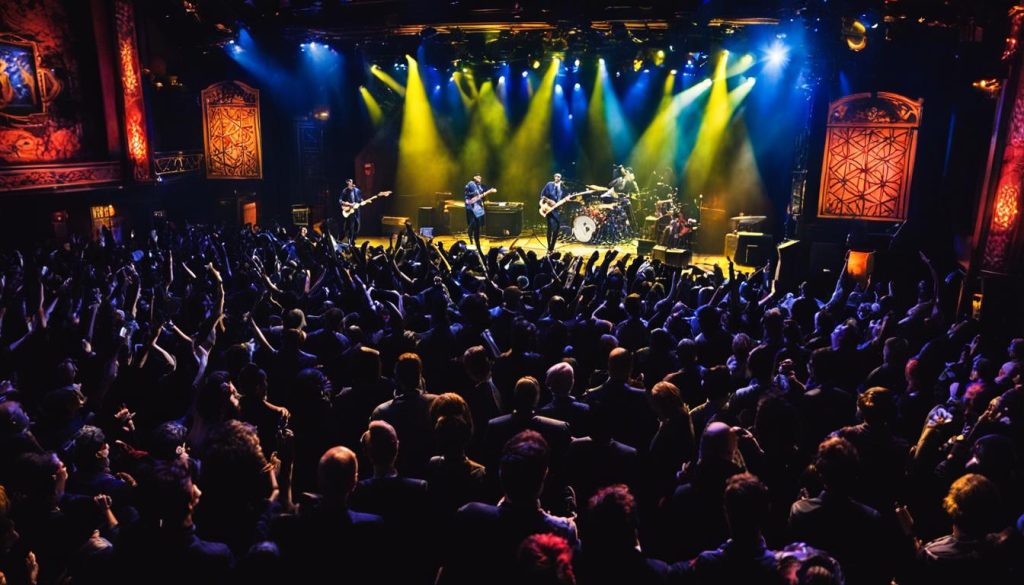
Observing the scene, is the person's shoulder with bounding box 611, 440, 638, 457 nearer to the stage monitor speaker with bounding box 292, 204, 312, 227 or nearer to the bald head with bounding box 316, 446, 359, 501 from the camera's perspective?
the bald head with bounding box 316, 446, 359, 501

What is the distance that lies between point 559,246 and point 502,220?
208cm

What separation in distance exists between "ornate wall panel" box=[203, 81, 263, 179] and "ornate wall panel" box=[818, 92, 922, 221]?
14.4 m

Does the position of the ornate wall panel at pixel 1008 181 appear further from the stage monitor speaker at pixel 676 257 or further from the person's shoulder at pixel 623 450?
the person's shoulder at pixel 623 450

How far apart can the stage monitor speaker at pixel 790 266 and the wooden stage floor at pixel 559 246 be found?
2.33 meters

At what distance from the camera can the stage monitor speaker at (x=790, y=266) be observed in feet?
36.8

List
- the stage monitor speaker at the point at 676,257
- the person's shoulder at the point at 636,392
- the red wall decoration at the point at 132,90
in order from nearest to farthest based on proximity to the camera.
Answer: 1. the person's shoulder at the point at 636,392
2. the stage monitor speaker at the point at 676,257
3. the red wall decoration at the point at 132,90

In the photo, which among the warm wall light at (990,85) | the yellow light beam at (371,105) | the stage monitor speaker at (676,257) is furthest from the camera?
the yellow light beam at (371,105)

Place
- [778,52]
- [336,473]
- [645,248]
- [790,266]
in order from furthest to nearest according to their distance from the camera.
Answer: [645,248], [778,52], [790,266], [336,473]

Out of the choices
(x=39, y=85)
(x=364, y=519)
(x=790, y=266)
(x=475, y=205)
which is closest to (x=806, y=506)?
(x=364, y=519)

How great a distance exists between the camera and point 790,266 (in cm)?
1155

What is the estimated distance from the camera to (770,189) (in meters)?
17.4

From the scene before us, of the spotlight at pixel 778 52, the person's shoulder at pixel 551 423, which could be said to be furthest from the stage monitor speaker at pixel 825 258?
the person's shoulder at pixel 551 423

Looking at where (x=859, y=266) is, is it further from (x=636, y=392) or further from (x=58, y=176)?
(x=58, y=176)

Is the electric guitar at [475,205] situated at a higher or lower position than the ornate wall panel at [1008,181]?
lower
